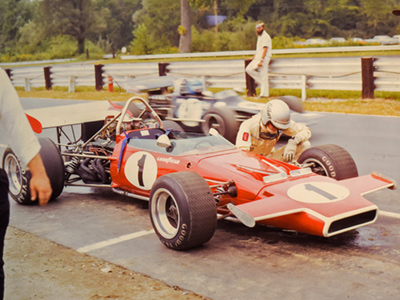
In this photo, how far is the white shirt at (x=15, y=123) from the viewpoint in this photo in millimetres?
2918

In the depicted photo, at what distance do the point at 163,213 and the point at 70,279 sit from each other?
1.12 m

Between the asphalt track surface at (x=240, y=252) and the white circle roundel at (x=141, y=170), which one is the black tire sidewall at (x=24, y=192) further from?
the white circle roundel at (x=141, y=170)

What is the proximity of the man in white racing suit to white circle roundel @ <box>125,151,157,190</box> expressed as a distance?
3.17ft

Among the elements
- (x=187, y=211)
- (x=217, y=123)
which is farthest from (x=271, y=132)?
(x=217, y=123)

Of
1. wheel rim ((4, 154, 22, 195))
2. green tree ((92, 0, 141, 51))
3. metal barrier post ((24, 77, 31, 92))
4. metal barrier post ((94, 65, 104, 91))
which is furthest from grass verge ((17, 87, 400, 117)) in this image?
green tree ((92, 0, 141, 51))

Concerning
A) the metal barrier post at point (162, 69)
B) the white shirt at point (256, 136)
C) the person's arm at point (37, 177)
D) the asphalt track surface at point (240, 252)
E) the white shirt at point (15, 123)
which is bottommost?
the asphalt track surface at point (240, 252)

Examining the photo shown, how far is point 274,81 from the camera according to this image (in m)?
17.8

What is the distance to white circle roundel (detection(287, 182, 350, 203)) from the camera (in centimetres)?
528

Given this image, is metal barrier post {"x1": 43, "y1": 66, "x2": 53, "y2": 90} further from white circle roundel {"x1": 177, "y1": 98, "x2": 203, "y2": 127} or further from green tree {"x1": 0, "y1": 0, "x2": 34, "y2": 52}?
green tree {"x1": 0, "y1": 0, "x2": 34, "y2": 52}

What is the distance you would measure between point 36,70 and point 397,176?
843 inches

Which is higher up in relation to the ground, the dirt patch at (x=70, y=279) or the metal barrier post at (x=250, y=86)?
the metal barrier post at (x=250, y=86)

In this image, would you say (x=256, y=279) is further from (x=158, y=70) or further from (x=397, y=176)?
(x=158, y=70)

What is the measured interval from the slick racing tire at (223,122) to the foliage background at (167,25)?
3408 cm

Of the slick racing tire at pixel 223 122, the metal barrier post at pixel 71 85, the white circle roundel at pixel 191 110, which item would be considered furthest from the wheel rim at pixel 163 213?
the metal barrier post at pixel 71 85
